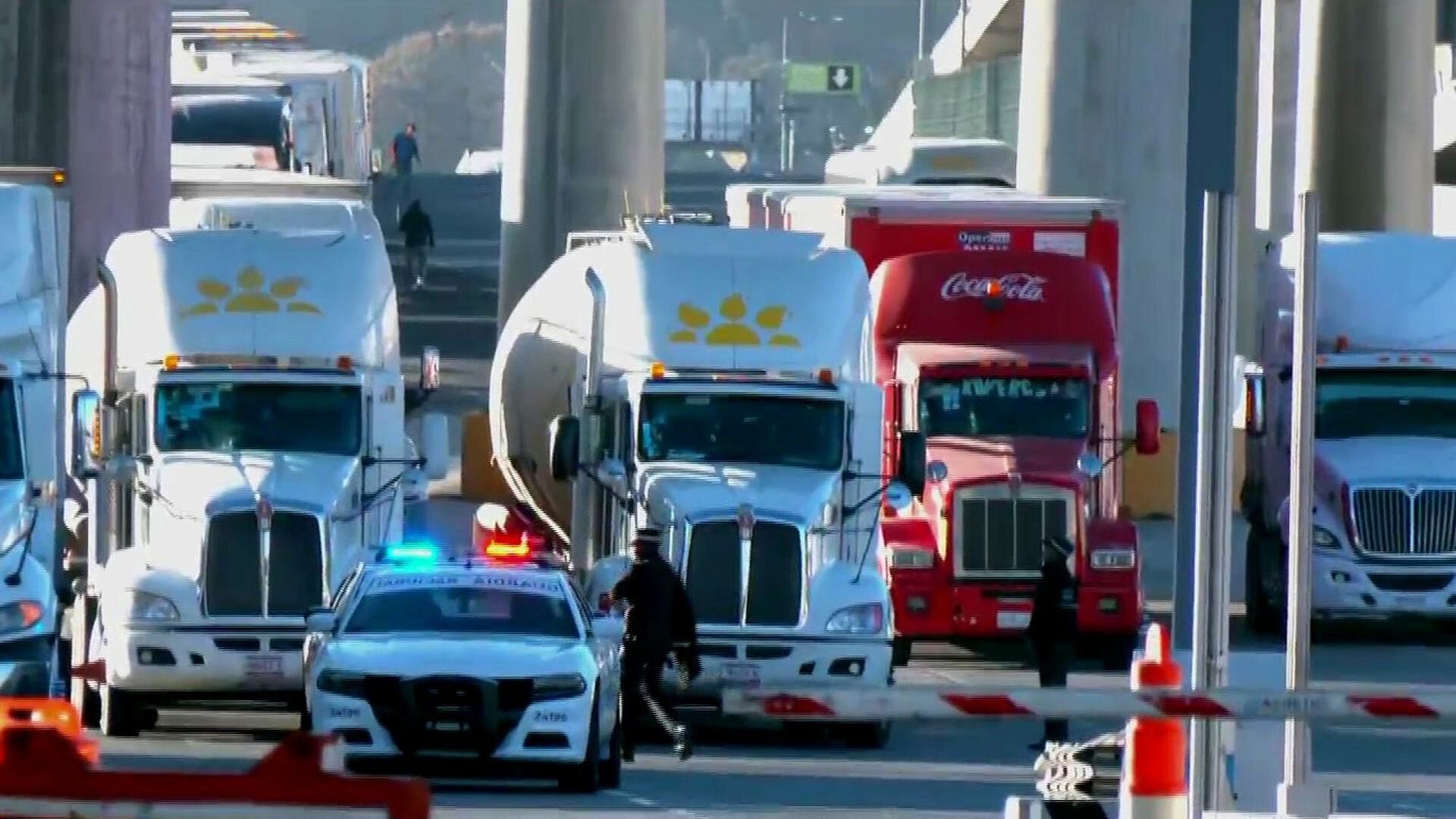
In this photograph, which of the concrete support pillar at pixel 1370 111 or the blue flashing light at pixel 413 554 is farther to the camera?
the concrete support pillar at pixel 1370 111

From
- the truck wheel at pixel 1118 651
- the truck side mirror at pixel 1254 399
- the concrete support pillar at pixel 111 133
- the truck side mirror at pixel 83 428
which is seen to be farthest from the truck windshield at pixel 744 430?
the concrete support pillar at pixel 111 133

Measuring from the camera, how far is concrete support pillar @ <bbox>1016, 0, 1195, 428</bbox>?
1596 inches

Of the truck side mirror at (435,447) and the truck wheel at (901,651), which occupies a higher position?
the truck side mirror at (435,447)

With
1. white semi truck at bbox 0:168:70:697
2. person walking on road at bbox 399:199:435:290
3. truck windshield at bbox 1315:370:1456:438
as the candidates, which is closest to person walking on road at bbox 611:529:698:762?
white semi truck at bbox 0:168:70:697

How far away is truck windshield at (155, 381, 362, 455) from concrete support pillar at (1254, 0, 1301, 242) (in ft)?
100

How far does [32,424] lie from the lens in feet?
69.3

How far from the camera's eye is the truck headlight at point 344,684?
18797 millimetres

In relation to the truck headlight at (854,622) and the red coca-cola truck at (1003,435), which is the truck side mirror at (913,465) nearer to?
the truck headlight at (854,622)

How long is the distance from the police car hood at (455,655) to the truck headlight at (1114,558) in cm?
832

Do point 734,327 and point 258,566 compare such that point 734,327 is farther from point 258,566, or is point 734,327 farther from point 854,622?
point 258,566

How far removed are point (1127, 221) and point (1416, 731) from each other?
55.3 feet

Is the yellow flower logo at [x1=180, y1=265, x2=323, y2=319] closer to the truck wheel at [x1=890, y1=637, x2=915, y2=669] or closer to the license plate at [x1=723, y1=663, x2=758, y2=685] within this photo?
the license plate at [x1=723, y1=663, x2=758, y2=685]

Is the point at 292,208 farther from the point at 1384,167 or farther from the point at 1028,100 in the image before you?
the point at 1384,167

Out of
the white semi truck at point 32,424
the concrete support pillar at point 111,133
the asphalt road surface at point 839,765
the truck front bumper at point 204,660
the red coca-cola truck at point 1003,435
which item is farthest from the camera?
the concrete support pillar at point 111,133
